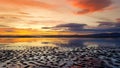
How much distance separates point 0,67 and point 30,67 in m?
1.95

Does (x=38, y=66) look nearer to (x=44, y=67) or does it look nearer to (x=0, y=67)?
(x=44, y=67)

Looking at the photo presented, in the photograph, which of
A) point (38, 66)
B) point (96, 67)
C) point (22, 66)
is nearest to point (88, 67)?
point (96, 67)

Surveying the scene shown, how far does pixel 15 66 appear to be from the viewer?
1347 cm

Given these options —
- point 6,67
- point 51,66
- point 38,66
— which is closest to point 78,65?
point 51,66

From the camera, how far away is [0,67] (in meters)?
13.1

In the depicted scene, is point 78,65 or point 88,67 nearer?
point 88,67

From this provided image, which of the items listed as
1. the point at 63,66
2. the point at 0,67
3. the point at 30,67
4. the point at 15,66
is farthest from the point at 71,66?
the point at 0,67

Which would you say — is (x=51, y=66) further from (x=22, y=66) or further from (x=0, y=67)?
(x=0, y=67)

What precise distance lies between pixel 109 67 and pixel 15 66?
20.2 feet

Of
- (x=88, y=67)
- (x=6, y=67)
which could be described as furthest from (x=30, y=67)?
(x=88, y=67)

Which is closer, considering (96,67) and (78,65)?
(96,67)

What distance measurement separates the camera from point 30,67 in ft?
42.7

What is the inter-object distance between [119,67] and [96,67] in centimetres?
150

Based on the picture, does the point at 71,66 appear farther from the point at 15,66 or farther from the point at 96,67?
the point at 15,66
